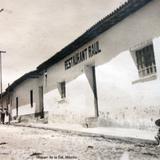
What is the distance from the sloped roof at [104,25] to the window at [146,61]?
55.3 inches

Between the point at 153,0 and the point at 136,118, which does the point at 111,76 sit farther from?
the point at 153,0

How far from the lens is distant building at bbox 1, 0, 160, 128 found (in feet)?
28.3

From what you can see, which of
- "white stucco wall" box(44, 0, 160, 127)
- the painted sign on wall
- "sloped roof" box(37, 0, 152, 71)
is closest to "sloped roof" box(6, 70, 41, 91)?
"sloped roof" box(37, 0, 152, 71)

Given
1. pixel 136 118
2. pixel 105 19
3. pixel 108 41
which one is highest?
pixel 105 19

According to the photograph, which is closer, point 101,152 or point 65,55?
point 101,152

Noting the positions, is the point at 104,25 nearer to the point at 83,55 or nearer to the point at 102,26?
the point at 102,26

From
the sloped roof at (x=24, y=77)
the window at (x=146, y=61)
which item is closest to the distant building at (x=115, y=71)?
the window at (x=146, y=61)

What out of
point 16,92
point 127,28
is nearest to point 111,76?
point 127,28

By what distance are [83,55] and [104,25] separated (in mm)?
2734

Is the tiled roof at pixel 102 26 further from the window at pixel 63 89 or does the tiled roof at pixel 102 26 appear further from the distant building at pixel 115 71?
the window at pixel 63 89

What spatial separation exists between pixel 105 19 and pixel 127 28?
1.05 m

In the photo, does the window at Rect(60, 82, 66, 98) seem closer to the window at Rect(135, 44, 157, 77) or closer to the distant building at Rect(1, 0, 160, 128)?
the distant building at Rect(1, 0, 160, 128)

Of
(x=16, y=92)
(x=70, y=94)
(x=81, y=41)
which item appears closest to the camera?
(x=81, y=41)

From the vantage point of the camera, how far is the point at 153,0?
331 inches
